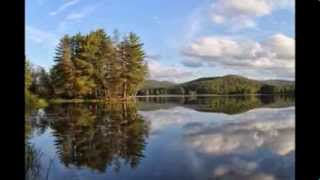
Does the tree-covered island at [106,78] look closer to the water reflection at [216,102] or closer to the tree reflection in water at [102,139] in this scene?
the water reflection at [216,102]

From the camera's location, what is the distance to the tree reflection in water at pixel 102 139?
4.18m

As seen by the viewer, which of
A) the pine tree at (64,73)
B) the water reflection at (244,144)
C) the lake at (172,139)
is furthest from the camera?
the water reflection at (244,144)

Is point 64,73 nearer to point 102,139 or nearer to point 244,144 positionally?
point 102,139

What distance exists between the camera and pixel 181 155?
4492mm

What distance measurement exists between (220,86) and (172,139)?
31.3 inches

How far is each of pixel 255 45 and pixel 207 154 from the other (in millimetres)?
1535

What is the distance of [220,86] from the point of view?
13.9ft

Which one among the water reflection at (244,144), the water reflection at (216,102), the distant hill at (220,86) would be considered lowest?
the water reflection at (244,144)

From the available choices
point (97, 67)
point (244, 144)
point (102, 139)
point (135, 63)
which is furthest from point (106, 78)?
point (244, 144)

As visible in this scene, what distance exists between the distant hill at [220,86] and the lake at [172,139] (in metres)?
0.08

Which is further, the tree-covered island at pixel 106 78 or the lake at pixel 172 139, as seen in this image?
the lake at pixel 172 139

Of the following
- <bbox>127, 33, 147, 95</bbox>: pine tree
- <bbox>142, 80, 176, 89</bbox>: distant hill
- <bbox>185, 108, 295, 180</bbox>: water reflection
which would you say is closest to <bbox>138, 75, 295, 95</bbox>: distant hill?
<bbox>142, 80, 176, 89</bbox>: distant hill

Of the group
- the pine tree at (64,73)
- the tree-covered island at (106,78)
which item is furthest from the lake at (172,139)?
the pine tree at (64,73)
